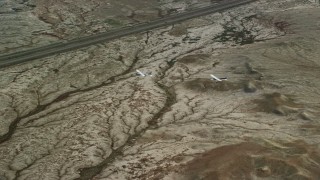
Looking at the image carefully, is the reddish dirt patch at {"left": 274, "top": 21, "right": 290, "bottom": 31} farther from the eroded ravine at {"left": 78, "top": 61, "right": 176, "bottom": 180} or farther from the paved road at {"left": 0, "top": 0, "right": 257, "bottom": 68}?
the eroded ravine at {"left": 78, "top": 61, "right": 176, "bottom": 180}

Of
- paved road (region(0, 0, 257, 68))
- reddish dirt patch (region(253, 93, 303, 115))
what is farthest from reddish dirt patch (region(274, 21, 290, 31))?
reddish dirt patch (region(253, 93, 303, 115))

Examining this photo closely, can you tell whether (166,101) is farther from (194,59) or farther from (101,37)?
(101,37)

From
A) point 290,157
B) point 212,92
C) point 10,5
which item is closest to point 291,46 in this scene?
point 212,92

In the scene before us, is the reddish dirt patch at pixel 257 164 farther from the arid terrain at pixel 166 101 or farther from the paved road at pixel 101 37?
the paved road at pixel 101 37

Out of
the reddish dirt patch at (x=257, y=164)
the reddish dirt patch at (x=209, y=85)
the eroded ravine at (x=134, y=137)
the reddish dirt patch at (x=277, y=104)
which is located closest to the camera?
the reddish dirt patch at (x=257, y=164)

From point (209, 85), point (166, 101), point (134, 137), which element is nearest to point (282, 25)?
point (209, 85)

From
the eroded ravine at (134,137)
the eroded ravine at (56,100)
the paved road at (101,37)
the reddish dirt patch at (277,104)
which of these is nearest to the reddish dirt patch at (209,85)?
the eroded ravine at (134,137)

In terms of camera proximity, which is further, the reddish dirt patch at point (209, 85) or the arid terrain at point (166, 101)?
the reddish dirt patch at point (209, 85)
